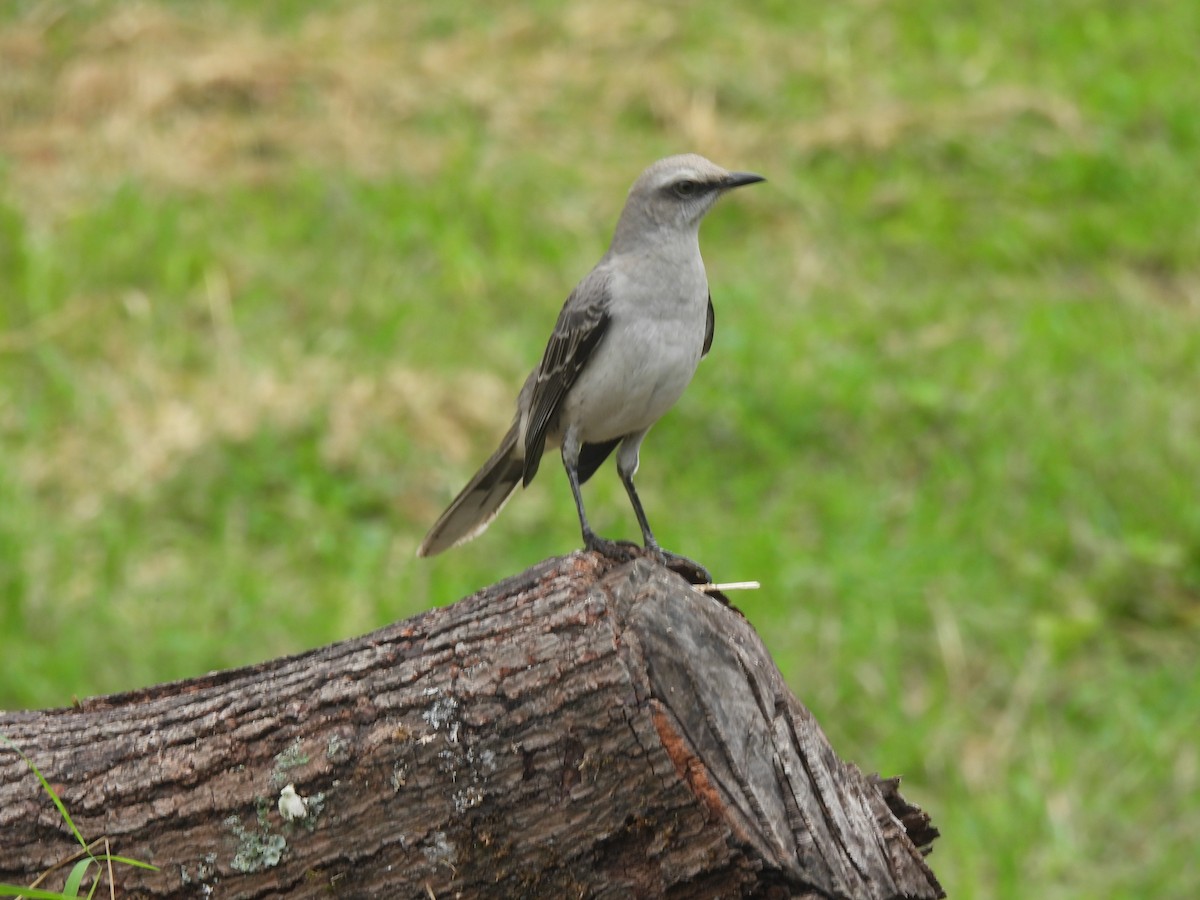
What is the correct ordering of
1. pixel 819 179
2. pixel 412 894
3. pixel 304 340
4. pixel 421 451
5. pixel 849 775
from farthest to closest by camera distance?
pixel 819 179 → pixel 304 340 → pixel 421 451 → pixel 849 775 → pixel 412 894

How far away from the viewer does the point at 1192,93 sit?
1118 cm

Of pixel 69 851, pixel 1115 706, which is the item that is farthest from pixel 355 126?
pixel 69 851

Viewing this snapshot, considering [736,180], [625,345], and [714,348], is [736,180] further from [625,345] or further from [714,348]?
[714,348]

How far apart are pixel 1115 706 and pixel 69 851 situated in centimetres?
492

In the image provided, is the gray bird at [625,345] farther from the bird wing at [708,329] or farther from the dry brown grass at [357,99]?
the dry brown grass at [357,99]

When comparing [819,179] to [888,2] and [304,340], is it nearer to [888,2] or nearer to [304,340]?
[888,2]

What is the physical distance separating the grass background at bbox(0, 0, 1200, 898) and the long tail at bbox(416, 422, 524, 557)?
1.95 m

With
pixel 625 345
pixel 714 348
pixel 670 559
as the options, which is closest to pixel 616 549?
pixel 670 559

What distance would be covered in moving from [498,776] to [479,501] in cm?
194

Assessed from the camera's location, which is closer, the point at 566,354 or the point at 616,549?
the point at 616,549

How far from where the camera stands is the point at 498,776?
11.3 feet

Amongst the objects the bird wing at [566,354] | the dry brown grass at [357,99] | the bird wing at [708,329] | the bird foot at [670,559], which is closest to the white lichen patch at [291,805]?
the bird foot at [670,559]

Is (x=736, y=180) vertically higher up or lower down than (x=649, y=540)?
higher up

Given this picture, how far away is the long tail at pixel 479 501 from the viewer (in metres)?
5.20
